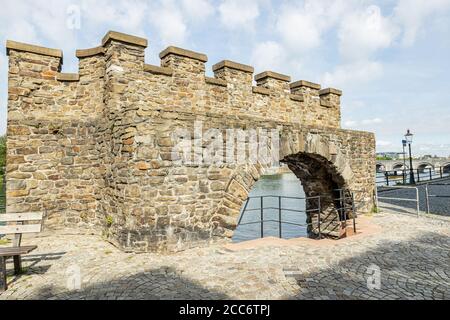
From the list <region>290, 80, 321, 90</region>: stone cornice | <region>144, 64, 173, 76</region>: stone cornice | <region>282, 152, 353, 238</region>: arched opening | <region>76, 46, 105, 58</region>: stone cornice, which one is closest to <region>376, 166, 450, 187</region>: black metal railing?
<region>282, 152, 353, 238</region>: arched opening

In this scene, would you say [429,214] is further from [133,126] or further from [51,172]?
[51,172]

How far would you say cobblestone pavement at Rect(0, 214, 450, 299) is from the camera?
3.59 m

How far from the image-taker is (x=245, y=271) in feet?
14.1

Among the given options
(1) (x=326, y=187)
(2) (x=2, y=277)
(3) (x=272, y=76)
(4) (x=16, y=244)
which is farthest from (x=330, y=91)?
(2) (x=2, y=277)

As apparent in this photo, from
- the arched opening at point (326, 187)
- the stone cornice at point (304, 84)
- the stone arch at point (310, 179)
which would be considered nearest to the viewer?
the stone arch at point (310, 179)

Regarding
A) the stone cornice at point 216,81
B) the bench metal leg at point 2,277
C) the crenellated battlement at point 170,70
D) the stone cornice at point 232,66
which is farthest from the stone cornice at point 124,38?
the bench metal leg at point 2,277

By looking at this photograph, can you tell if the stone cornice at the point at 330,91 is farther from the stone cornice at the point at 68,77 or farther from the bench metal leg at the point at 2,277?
the bench metal leg at the point at 2,277

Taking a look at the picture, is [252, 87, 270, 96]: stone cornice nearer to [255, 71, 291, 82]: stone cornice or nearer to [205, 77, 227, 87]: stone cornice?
[255, 71, 291, 82]: stone cornice

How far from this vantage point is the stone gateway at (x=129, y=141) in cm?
534

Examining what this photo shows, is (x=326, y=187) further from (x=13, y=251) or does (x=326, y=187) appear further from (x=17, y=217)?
(x=13, y=251)

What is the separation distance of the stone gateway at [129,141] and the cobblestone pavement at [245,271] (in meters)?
0.60

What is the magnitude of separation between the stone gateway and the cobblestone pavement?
1.96ft
